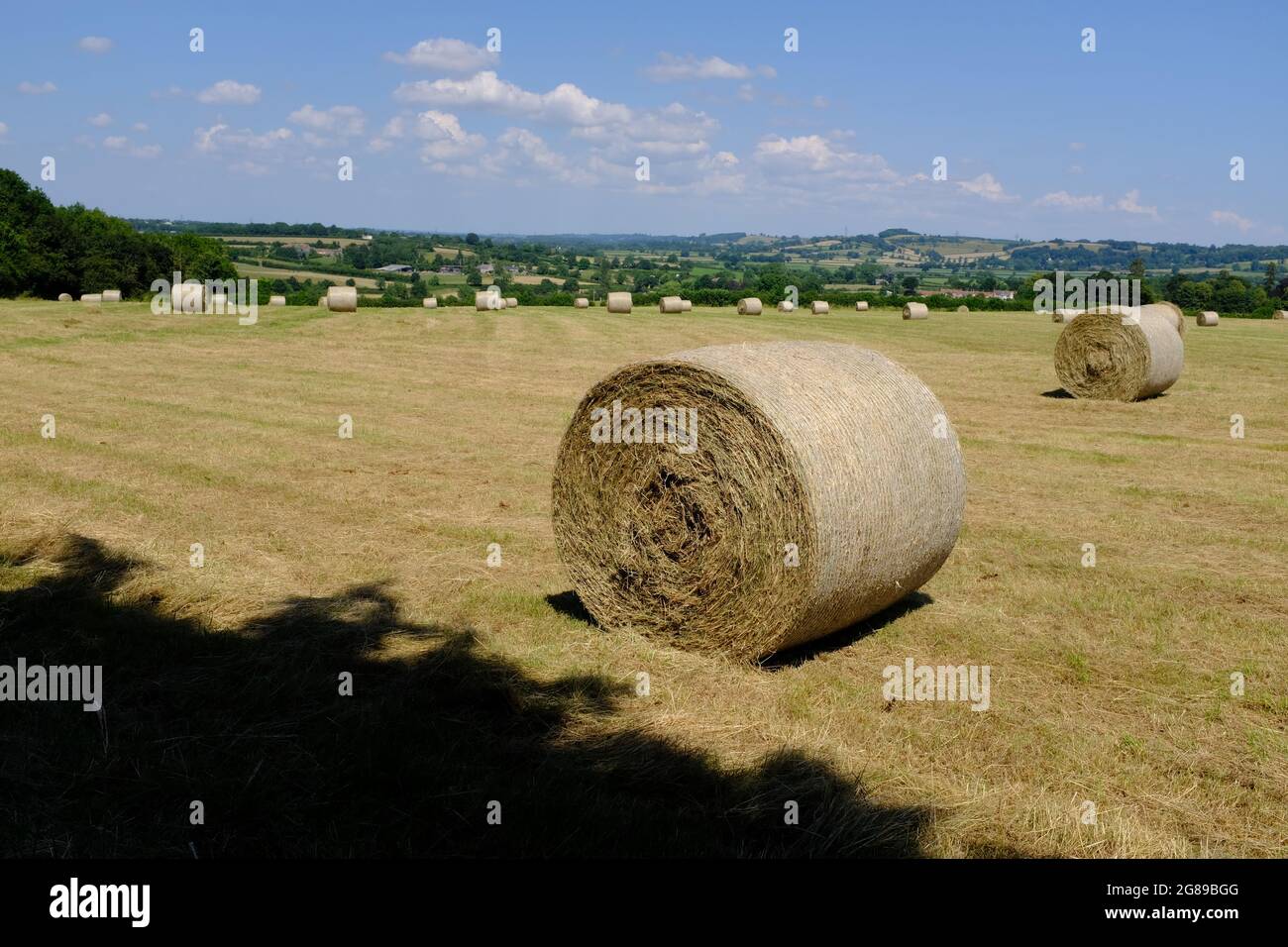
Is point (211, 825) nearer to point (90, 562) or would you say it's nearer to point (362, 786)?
point (362, 786)

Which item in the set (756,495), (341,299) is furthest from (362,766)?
(341,299)

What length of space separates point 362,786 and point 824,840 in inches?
93.3

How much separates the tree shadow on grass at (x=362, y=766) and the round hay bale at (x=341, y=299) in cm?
3744

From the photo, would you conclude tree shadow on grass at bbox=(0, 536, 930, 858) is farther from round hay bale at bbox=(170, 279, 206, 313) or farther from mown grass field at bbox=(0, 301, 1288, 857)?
round hay bale at bbox=(170, 279, 206, 313)

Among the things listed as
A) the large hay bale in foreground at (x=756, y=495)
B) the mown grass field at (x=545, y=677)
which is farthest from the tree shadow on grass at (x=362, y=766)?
the large hay bale in foreground at (x=756, y=495)

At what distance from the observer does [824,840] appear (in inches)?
194

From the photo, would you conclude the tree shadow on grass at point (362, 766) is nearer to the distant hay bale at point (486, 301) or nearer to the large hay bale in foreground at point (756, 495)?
the large hay bale in foreground at point (756, 495)

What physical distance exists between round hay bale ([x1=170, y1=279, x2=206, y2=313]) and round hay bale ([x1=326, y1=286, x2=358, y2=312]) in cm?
512

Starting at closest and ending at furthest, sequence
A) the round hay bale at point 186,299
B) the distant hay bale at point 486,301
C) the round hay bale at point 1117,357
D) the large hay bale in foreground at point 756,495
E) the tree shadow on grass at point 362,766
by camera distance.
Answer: the tree shadow on grass at point 362,766, the large hay bale in foreground at point 756,495, the round hay bale at point 1117,357, the round hay bale at point 186,299, the distant hay bale at point 486,301

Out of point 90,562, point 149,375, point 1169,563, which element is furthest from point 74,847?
point 149,375

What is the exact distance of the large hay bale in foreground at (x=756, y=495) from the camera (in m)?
7.21

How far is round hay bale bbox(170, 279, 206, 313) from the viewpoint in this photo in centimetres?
3984

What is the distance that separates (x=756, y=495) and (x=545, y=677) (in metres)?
1.92
